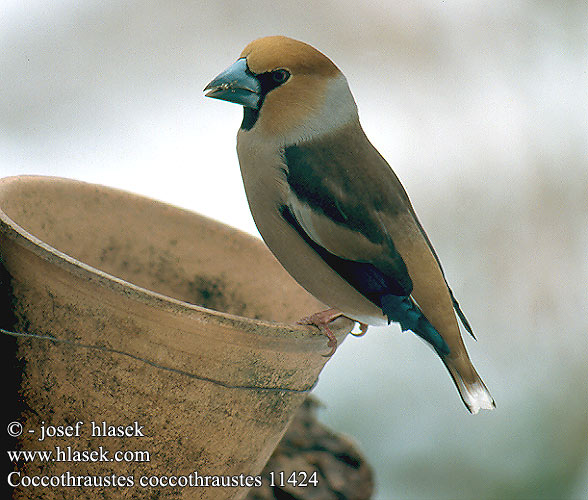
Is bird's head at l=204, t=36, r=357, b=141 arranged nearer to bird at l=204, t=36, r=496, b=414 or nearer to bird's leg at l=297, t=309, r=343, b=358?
bird at l=204, t=36, r=496, b=414

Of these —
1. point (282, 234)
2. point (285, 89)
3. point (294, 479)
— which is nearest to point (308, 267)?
point (282, 234)

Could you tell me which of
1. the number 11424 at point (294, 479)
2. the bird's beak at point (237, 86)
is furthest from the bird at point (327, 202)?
the number 11424 at point (294, 479)

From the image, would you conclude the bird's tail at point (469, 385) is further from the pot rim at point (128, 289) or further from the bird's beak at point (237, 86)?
the bird's beak at point (237, 86)

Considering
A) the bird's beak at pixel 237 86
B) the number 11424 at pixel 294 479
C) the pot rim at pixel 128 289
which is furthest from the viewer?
the number 11424 at pixel 294 479

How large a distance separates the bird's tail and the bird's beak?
1.52 feet

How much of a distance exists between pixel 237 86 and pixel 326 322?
1.17 ft

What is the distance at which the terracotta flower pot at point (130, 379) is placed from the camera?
3.08 feet

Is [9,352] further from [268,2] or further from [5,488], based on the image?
[268,2]

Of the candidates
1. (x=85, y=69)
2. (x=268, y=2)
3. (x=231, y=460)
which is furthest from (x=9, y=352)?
(x=268, y=2)

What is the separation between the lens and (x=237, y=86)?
3.47 feet

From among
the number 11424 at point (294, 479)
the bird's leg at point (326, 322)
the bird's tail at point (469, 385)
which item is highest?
the bird's leg at point (326, 322)

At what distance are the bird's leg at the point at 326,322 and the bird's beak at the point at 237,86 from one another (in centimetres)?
32

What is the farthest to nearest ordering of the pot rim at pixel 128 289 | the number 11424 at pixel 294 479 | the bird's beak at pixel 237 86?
1. the number 11424 at pixel 294 479
2. the bird's beak at pixel 237 86
3. the pot rim at pixel 128 289

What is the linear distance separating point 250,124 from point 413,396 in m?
1.21
